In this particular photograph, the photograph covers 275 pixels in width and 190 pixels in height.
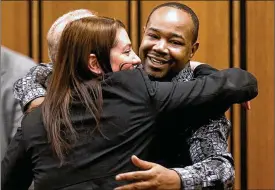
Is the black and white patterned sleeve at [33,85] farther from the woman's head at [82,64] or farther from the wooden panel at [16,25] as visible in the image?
the wooden panel at [16,25]

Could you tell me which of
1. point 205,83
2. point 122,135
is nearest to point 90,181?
point 122,135

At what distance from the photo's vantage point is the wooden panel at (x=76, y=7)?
153 inches

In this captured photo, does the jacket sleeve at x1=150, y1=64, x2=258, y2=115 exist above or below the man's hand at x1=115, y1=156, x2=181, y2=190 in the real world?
above

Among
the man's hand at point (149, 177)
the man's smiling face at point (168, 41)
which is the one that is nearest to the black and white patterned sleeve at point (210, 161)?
the man's hand at point (149, 177)

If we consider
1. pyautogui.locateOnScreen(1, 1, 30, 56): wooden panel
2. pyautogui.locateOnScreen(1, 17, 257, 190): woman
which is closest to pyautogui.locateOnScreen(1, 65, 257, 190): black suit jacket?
pyautogui.locateOnScreen(1, 17, 257, 190): woman

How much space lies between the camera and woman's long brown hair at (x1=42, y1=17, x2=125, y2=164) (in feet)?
5.17

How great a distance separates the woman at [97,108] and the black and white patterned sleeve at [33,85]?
0.88 feet

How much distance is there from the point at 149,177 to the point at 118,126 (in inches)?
6.4

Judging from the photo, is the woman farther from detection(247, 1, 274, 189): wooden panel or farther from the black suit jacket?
detection(247, 1, 274, 189): wooden panel

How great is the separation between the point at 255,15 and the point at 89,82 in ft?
7.58

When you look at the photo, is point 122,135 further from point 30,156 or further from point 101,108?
point 30,156

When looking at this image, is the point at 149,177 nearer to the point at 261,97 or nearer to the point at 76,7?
the point at 261,97

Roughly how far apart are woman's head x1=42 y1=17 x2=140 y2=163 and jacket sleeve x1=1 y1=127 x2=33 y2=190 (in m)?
0.13

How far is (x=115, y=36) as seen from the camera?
1664 mm
